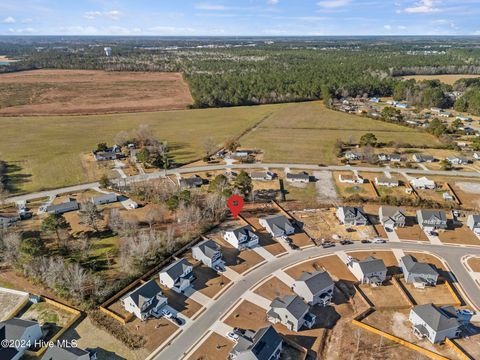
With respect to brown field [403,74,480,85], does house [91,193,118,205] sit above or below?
below

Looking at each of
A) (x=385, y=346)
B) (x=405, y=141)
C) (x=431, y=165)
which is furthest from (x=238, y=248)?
(x=405, y=141)

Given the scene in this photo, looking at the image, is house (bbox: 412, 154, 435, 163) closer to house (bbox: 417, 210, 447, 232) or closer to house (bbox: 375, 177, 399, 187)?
house (bbox: 375, 177, 399, 187)

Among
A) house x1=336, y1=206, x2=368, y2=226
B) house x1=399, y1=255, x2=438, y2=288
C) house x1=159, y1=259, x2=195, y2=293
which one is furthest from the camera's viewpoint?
house x1=336, y1=206, x2=368, y2=226

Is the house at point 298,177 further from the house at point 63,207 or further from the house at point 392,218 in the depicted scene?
the house at point 63,207

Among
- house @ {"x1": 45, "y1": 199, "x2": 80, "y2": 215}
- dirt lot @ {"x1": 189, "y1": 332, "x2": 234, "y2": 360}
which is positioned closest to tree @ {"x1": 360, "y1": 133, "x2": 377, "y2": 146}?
house @ {"x1": 45, "y1": 199, "x2": 80, "y2": 215}

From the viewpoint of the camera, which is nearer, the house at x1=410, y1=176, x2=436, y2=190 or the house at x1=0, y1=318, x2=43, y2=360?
the house at x1=0, y1=318, x2=43, y2=360

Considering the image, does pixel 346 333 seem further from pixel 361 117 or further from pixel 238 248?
pixel 361 117

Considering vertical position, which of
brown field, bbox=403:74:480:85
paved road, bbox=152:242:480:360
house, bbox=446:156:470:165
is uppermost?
brown field, bbox=403:74:480:85

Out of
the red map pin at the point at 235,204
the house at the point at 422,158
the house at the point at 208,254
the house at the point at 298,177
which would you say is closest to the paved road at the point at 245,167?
the house at the point at 422,158

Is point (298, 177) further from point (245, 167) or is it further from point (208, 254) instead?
point (208, 254)
